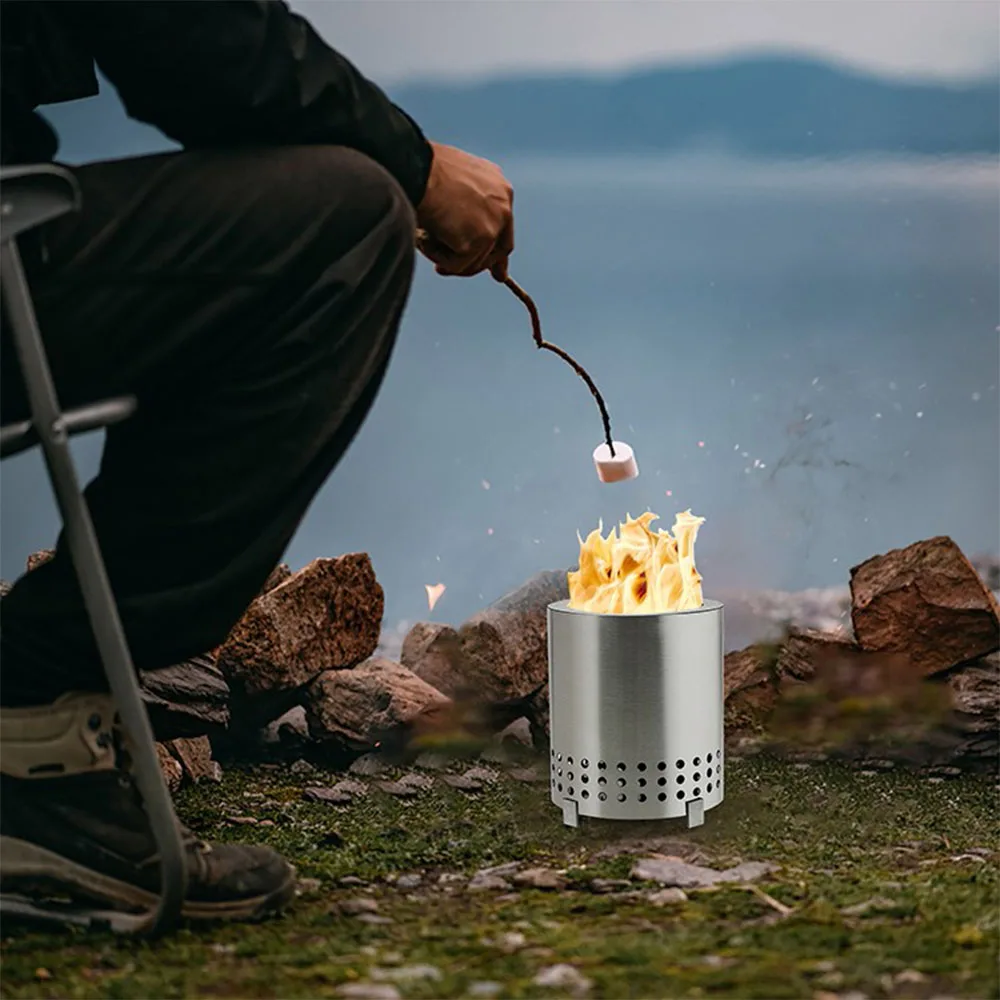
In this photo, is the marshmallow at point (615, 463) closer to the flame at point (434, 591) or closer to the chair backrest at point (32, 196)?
the flame at point (434, 591)

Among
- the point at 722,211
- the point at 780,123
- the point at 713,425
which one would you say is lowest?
the point at 713,425

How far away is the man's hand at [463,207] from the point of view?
1394 mm

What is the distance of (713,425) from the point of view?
269 cm

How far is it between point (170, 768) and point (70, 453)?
123 centimetres

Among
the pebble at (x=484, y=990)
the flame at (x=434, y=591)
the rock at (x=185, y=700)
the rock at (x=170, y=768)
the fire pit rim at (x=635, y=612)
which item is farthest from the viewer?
the flame at (x=434, y=591)

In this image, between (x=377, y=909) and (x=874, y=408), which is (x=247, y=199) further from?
(x=874, y=408)

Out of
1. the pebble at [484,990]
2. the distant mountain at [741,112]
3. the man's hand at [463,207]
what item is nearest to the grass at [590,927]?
the pebble at [484,990]

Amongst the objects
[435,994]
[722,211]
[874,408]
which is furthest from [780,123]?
[435,994]

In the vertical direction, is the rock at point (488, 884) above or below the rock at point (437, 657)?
below

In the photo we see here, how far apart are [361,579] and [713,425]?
79 cm

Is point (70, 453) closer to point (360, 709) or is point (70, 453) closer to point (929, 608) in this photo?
point (360, 709)

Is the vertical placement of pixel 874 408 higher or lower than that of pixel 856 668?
higher

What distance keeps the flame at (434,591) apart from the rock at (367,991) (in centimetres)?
167

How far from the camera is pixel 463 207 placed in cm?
141
